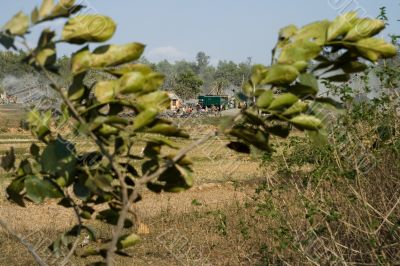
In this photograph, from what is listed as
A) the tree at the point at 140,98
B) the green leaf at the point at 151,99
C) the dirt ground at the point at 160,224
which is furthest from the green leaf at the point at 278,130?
the dirt ground at the point at 160,224

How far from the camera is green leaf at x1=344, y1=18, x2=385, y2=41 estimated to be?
0.93 metres

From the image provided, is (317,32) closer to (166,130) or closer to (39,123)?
(166,130)

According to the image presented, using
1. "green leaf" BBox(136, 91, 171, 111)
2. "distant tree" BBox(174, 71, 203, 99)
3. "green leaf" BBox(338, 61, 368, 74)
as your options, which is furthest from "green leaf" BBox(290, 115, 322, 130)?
"distant tree" BBox(174, 71, 203, 99)

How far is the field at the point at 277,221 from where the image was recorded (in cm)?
340

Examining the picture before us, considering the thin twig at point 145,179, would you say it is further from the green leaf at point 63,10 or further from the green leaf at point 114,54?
the green leaf at point 63,10

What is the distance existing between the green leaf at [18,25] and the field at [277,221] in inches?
18.9

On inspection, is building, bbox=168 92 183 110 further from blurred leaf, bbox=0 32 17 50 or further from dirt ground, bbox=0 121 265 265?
dirt ground, bbox=0 121 265 265

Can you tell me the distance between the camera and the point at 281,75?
0.91m

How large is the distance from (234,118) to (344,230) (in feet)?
11.1

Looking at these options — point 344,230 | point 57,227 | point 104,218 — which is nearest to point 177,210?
point 57,227

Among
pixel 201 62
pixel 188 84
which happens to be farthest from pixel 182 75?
pixel 201 62

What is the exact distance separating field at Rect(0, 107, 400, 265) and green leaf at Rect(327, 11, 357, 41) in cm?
27

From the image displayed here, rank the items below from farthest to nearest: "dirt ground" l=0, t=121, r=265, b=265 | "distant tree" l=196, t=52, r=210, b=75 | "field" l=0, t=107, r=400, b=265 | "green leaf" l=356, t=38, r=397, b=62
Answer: "distant tree" l=196, t=52, r=210, b=75, "dirt ground" l=0, t=121, r=265, b=265, "field" l=0, t=107, r=400, b=265, "green leaf" l=356, t=38, r=397, b=62

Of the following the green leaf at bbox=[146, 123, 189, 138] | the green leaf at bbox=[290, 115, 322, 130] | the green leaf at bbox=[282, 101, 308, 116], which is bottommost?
the green leaf at bbox=[146, 123, 189, 138]
